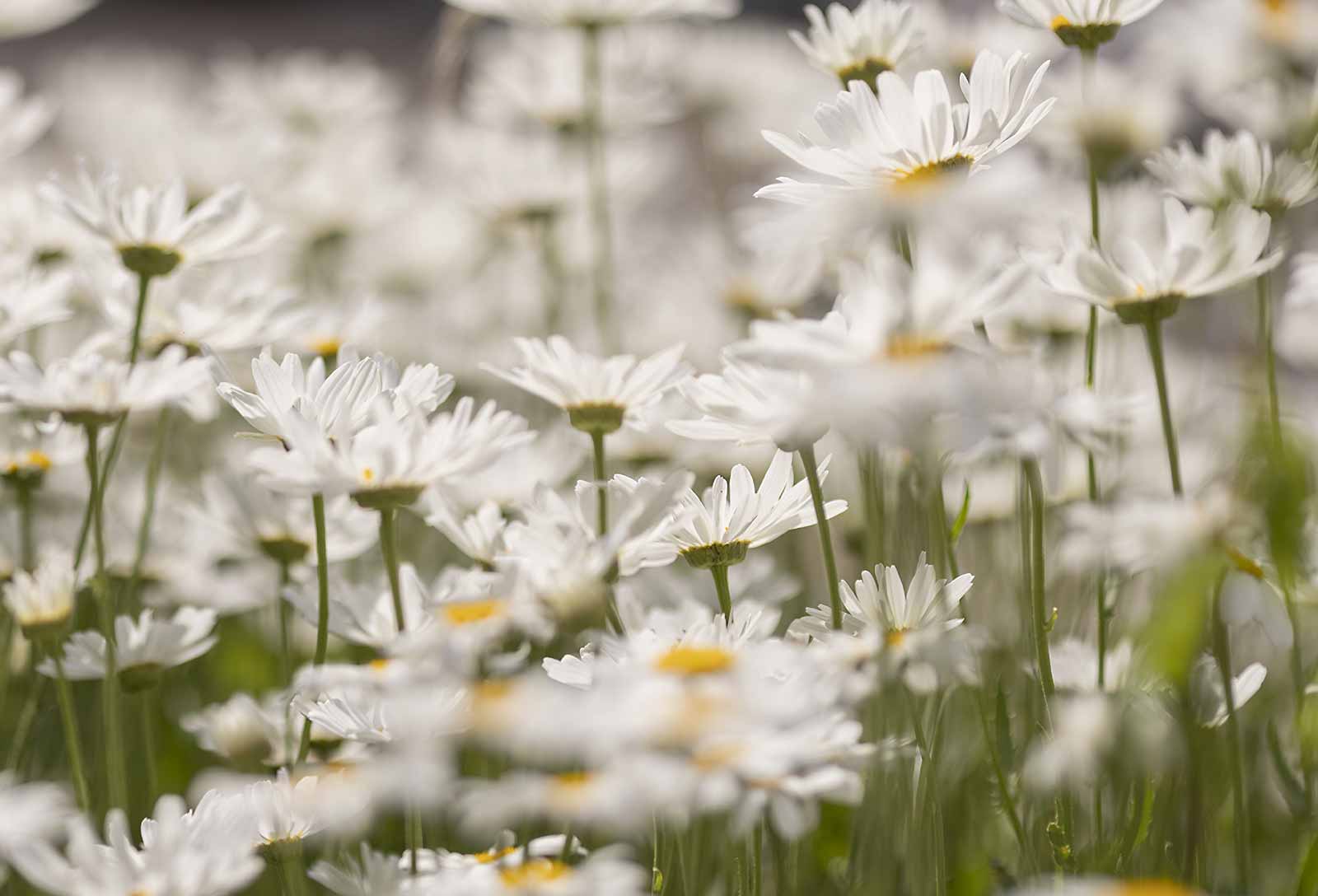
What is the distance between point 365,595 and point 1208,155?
54 centimetres

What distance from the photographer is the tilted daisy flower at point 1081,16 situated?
766 millimetres

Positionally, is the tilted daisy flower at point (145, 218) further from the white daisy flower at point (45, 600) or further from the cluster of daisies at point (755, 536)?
the white daisy flower at point (45, 600)

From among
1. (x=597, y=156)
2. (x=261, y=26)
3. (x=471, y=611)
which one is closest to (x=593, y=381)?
(x=471, y=611)

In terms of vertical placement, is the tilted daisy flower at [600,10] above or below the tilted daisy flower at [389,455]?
above

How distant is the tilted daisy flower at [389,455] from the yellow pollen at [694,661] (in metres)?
0.13

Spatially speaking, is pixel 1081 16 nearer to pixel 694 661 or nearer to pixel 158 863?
pixel 694 661

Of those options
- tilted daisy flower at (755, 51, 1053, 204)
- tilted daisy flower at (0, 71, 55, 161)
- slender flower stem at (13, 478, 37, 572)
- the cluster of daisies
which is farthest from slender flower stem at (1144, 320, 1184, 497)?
tilted daisy flower at (0, 71, 55, 161)

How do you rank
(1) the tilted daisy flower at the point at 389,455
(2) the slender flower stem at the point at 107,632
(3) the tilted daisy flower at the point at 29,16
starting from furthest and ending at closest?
(3) the tilted daisy flower at the point at 29,16
(2) the slender flower stem at the point at 107,632
(1) the tilted daisy flower at the point at 389,455

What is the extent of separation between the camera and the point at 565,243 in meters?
2.03

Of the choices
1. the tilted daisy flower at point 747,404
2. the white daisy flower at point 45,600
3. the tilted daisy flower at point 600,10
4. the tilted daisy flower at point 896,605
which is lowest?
the white daisy flower at point 45,600

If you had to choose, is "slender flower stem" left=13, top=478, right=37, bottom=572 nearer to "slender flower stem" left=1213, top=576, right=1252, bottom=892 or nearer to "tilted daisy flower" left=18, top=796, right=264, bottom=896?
"tilted daisy flower" left=18, top=796, right=264, bottom=896

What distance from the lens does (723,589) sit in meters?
0.69

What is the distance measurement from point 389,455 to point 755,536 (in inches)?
7.4

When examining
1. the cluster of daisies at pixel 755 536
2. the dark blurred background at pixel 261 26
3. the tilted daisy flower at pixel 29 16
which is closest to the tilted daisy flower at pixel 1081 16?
the cluster of daisies at pixel 755 536
